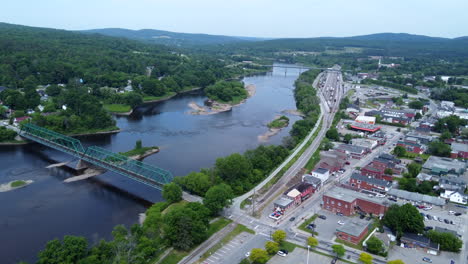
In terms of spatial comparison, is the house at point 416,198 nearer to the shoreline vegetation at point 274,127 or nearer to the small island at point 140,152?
the shoreline vegetation at point 274,127

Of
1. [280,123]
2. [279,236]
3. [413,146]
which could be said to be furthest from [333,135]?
[279,236]

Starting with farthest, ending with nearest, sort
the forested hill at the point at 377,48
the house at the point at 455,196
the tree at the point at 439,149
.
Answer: the forested hill at the point at 377,48
the tree at the point at 439,149
the house at the point at 455,196

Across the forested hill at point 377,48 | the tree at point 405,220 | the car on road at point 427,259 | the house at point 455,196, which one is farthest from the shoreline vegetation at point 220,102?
the forested hill at point 377,48

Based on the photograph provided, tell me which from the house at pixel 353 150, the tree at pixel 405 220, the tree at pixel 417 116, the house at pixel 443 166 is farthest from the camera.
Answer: the tree at pixel 417 116

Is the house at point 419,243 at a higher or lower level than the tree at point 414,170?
lower

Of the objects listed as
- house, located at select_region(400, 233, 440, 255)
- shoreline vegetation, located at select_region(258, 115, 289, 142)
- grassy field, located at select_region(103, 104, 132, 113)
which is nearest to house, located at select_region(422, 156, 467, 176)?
house, located at select_region(400, 233, 440, 255)

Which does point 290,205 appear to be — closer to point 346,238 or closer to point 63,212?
point 346,238

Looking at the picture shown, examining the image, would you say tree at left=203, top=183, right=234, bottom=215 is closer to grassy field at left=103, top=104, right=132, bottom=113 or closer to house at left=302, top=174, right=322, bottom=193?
house at left=302, top=174, right=322, bottom=193

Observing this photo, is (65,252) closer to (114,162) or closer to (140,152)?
(114,162)
